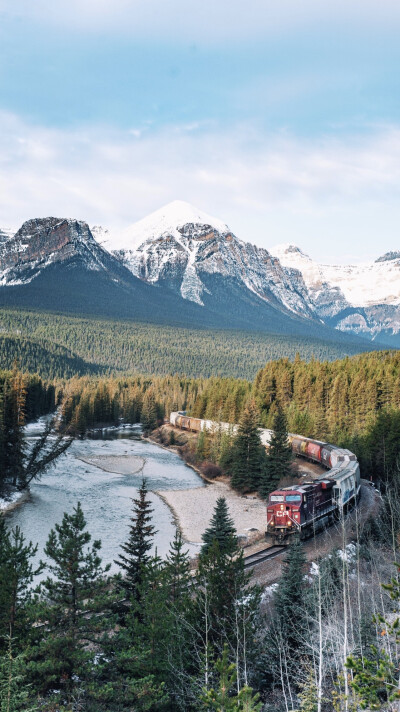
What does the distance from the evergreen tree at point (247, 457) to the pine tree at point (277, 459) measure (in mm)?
2820

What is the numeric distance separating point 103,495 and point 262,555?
89.9 feet

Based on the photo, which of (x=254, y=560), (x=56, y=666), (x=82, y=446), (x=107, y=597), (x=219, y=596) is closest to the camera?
(x=56, y=666)

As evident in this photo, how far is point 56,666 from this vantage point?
15406 mm

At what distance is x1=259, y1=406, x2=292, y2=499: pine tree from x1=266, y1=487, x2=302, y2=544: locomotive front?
1751 cm

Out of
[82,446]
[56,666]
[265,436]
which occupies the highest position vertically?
A: [56,666]

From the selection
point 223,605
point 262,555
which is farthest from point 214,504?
point 223,605

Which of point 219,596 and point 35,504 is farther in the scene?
point 35,504

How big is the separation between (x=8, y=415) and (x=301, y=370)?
56979mm

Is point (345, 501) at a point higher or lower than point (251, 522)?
higher

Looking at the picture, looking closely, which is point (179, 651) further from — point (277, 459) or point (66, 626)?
point (277, 459)

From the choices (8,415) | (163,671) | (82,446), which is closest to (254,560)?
(163,671)

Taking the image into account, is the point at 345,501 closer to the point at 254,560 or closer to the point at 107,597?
the point at 254,560

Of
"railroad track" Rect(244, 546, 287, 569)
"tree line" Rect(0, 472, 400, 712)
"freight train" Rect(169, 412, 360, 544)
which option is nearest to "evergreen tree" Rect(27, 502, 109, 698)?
"tree line" Rect(0, 472, 400, 712)

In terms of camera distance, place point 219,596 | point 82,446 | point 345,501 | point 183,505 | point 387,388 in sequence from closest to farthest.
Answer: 1. point 219,596
2. point 345,501
3. point 183,505
4. point 387,388
5. point 82,446
